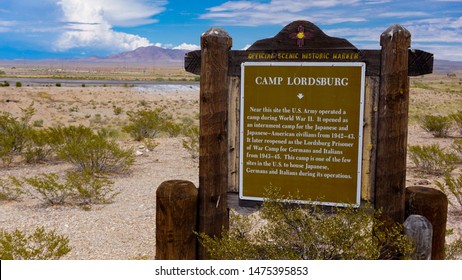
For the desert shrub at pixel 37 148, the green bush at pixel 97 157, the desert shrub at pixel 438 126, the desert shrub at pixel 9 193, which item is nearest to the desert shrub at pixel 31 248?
the desert shrub at pixel 9 193

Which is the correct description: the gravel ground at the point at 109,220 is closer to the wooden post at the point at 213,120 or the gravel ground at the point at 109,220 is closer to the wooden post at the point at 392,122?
the wooden post at the point at 213,120

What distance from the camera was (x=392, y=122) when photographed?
4.04 meters

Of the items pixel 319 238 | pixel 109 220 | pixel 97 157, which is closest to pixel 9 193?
pixel 97 157

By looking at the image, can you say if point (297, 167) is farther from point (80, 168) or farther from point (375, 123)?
point (80, 168)

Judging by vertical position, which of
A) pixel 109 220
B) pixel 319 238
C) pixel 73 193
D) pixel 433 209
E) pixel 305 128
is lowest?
pixel 109 220

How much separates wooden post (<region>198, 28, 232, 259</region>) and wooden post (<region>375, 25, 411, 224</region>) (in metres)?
1.32

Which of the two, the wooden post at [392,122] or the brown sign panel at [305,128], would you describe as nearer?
the wooden post at [392,122]

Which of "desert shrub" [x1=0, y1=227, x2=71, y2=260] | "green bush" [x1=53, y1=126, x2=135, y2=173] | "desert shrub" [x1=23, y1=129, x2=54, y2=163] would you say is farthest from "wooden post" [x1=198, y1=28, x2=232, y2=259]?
"desert shrub" [x1=23, y1=129, x2=54, y2=163]

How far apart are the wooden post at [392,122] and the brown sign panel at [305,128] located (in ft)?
0.55

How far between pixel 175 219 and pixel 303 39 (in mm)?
1932

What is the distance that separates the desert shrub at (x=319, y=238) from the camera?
3.84 meters

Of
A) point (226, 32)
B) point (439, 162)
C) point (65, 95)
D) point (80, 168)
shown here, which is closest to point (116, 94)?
point (65, 95)

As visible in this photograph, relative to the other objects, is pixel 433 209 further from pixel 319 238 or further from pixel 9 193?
pixel 9 193

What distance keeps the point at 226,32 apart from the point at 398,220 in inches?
86.7
